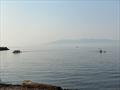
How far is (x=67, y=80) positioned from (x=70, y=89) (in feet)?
29.9

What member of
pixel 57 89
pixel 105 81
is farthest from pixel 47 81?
pixel 57 89

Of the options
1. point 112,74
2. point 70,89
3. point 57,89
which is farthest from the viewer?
point 112,74

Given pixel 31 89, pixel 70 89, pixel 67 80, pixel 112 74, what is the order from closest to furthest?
1. pixel 31 89
2. pixel 70 89
3. pixel 67 80
4. pixel 112 74

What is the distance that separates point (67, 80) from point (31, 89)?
1795cm

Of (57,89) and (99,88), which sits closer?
(57,89)

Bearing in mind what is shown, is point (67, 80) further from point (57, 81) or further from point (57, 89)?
point (57, 89)

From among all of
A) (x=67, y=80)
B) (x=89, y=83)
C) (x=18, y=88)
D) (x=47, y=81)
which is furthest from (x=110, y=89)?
(x=18, y=88)

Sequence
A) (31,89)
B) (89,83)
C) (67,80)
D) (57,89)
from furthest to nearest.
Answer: (67,80) → (89,83) → (57,89) → (31,89)

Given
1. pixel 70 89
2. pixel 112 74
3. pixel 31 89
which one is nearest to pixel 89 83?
pixel 70 89

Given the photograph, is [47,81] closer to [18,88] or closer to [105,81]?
[105,81]

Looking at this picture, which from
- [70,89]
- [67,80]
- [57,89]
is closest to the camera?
[57,89]

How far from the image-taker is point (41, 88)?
2952cm

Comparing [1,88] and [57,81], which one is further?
[57,81]

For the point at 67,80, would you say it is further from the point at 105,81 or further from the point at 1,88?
the point at 1,88
